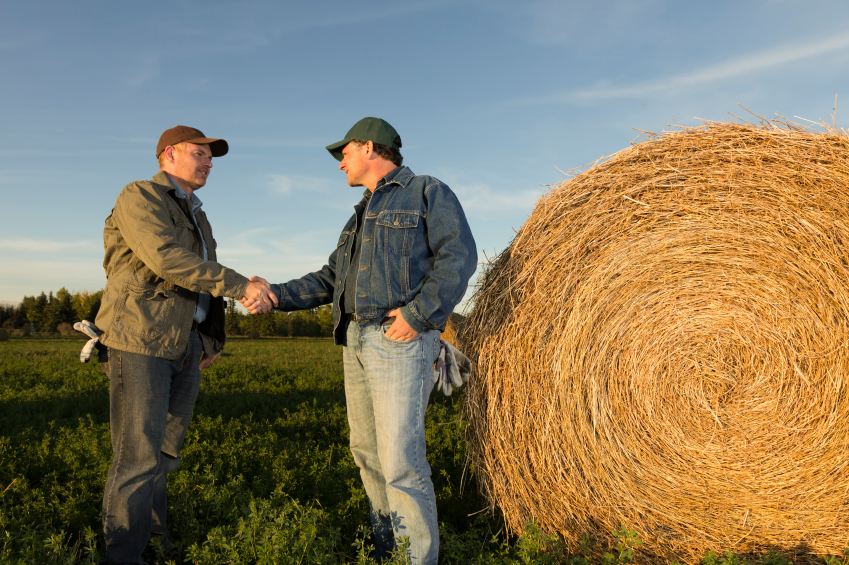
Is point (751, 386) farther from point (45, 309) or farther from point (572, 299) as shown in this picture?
point (45, 309)

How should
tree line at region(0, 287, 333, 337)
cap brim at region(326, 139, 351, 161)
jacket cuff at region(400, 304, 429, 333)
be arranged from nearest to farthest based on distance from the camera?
jacket cuff at region(400, 304, 429, 333) → cap brim at region(326, 139, 351, 161) → tree line at region(0, 287, 333, 337)

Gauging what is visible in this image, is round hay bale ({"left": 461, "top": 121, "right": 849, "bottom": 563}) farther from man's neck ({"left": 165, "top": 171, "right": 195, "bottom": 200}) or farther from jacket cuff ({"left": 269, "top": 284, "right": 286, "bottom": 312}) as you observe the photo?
man's neck ({"left": 165, "top": 171, "right": 195, "bottom": 200})

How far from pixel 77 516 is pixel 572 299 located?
12.0ft

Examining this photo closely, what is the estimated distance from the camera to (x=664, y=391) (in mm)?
3510

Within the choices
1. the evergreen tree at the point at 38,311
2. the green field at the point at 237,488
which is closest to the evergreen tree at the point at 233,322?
the evergreen tree at the point at 38,311

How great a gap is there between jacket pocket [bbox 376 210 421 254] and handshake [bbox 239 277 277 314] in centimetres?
83

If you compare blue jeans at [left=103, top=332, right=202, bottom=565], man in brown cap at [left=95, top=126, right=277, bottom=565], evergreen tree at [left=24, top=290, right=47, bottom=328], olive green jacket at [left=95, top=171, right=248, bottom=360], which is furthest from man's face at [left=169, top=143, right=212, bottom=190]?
evergreen tree at [left=24, top=290, right=47, bottom=328]

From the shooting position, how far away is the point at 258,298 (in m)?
3.30

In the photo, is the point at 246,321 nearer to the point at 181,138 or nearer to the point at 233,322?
the point at 233,322

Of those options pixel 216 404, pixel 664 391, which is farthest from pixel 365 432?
pixel 216 404

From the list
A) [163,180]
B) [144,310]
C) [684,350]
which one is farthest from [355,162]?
[684,350]

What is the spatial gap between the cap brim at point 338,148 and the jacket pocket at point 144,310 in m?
1.33

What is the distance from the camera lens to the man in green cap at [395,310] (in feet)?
9.57

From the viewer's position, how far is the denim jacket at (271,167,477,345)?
288 centimetres
